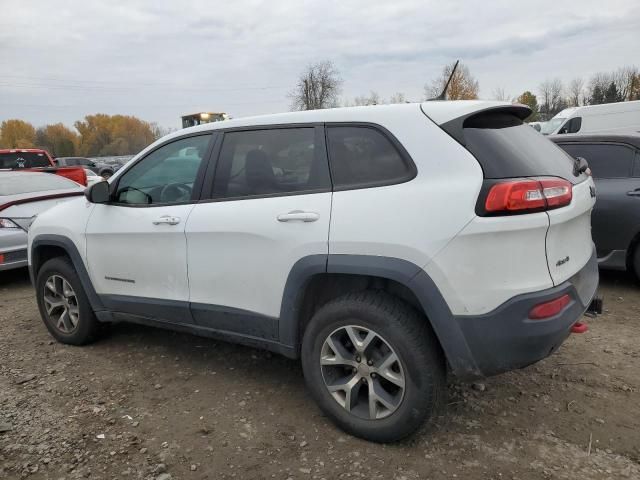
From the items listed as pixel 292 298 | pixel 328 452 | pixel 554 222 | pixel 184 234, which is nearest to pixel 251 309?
pixel 292 298

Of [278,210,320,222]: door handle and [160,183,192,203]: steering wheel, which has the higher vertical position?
[160,183,192,203]: steering wheel

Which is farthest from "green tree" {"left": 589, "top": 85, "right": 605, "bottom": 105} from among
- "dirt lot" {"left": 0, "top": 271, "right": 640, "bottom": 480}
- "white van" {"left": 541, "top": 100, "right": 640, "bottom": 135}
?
"dirt lot" {"left": 0, "top": 271, "right": 640, "bottom": 480}

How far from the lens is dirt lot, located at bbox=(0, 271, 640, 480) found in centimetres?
259

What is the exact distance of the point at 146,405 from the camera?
3.27 m

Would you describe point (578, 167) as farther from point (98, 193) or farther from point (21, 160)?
point (21, 160)

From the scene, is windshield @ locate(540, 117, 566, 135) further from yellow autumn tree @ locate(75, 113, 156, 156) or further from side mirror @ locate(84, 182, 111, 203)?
yellow autumn tree @ locate(75, 113, 156, 156)

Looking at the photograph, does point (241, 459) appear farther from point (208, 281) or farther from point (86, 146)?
point (86, 146)

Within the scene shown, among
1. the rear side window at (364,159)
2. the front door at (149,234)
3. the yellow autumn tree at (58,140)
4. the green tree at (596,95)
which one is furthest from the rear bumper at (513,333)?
the yellow autumn tree at (58,140)

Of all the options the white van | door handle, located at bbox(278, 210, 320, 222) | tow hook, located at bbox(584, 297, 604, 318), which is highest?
the white van

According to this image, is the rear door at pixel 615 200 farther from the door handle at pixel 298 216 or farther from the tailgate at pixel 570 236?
the door handle at pixel 298 216

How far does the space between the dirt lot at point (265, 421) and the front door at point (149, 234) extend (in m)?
0.55

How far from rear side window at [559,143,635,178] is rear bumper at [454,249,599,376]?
328 cm

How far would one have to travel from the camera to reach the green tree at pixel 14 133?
320ft

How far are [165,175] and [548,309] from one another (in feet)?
8.47
